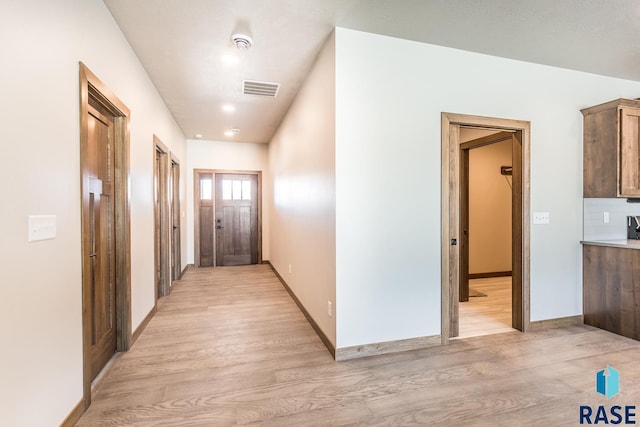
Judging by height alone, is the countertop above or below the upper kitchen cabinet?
below

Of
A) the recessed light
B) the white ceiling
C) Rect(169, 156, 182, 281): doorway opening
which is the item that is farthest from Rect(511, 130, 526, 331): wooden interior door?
Rect(169, 156, 182, 281): doorway opening

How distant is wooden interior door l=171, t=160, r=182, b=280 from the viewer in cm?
494

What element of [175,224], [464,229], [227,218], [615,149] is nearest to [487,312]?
[464,229]

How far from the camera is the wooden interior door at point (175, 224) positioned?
16.2 feet

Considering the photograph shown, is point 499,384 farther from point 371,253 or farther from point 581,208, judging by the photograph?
point 581,208

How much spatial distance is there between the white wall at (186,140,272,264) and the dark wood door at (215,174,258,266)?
7.8 inches

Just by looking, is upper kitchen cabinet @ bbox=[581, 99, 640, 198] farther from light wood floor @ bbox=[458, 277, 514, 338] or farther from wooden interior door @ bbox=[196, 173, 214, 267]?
wooden interior door @ bbox=[196, 173, 214, 267]

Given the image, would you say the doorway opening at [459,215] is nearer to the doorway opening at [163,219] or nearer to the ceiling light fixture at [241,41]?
the ceiling light fixture at [241,41]

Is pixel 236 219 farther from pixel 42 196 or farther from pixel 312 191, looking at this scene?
pixel 42 196

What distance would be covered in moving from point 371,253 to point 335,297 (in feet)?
1.53

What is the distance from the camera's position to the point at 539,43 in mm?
2586

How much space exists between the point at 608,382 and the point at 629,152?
7.21 feet

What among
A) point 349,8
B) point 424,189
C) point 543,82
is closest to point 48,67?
point 349,8

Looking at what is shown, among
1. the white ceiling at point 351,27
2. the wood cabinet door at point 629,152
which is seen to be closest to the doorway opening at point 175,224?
the white ceiling at point 351,27
